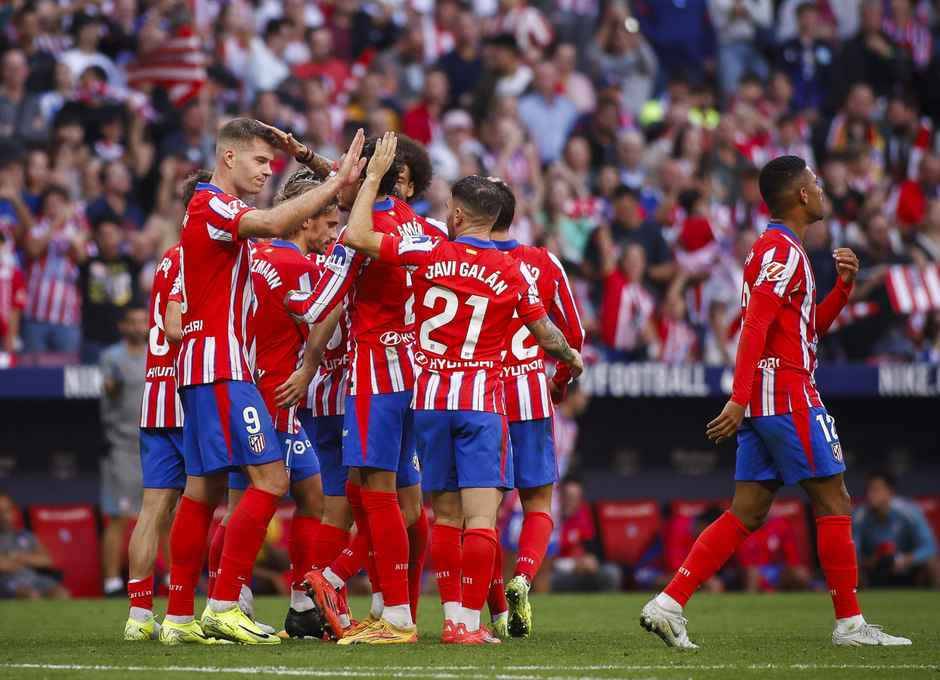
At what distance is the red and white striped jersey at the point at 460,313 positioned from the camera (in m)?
5.56

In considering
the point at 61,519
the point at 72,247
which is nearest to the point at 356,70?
the point at 72,247

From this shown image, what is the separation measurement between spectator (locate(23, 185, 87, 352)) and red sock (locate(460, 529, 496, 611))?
6696 millimetres

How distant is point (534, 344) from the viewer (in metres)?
6.57

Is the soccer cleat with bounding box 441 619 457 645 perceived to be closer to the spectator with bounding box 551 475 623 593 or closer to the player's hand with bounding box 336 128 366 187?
the player's hand with bounding box 336 128 366 187

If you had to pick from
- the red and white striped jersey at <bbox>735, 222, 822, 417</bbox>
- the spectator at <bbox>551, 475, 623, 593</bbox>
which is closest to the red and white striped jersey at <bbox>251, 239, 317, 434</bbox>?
the red and white striped jersey at <bbox>735, 222, 822, 417</bbox>

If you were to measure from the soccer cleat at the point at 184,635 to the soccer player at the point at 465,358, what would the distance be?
119 cm

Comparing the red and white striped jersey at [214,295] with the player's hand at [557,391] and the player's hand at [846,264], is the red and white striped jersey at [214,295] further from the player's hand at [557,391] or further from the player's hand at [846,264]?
the player's hand at [846,264]

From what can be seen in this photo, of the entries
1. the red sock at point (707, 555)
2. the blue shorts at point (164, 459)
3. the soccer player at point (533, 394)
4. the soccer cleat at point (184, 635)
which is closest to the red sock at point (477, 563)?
the soccer player at point (533, 394)

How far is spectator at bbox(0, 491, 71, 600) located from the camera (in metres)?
10.1

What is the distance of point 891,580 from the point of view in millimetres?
11289

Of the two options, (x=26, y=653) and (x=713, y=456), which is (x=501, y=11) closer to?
(x=713, y=456)

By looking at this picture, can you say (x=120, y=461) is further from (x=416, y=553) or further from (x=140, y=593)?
(x=416, y=553)

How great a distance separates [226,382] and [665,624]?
2324 mm

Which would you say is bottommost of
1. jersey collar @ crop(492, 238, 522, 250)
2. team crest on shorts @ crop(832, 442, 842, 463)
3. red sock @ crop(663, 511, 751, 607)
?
red sock @ crop(663, 511, 751, 607)
